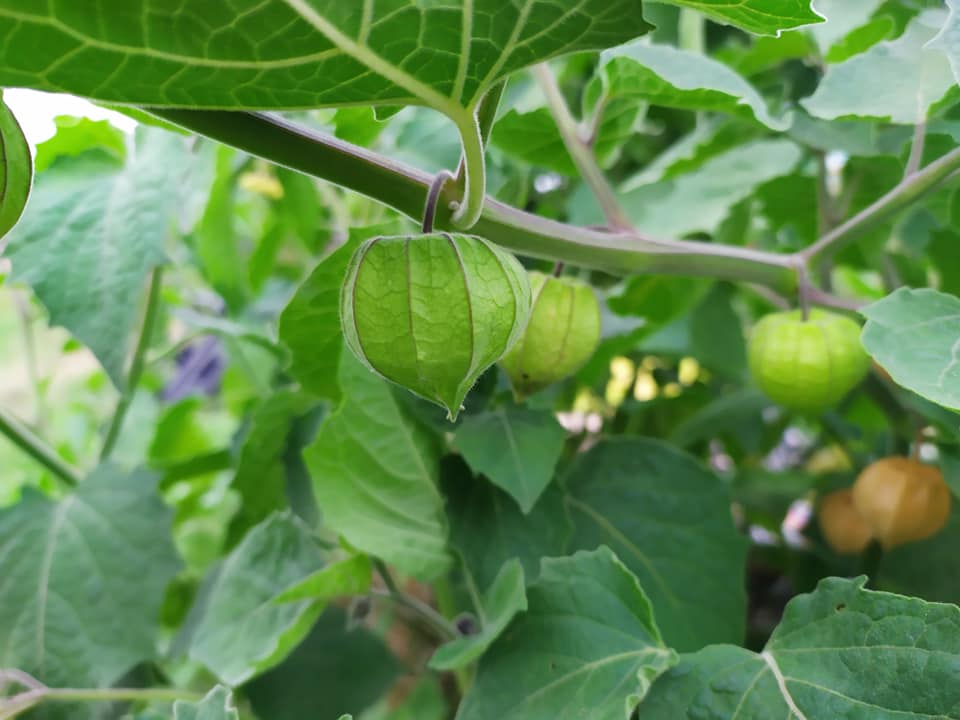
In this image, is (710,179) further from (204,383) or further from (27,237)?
(204,383)

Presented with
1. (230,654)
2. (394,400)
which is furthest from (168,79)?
(230,654)

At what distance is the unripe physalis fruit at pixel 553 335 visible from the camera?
1.76 feet

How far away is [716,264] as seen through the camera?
0.54 m

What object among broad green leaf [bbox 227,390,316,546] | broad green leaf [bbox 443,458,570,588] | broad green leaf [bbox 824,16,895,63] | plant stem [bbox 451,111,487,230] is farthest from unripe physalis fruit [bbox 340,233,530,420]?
broad green leaf [bbox 824,16,895,63]

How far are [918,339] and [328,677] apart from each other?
0.59 meters

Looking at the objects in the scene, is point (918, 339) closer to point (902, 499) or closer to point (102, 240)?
point (902, 499)

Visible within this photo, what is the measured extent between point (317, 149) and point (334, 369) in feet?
0.82

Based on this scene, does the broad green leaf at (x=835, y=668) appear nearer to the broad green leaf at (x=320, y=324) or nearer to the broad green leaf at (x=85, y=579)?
the broad green leaf at (x=320, y=324)

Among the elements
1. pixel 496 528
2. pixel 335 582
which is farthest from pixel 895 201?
pixel 335 582

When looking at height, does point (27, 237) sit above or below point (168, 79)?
below

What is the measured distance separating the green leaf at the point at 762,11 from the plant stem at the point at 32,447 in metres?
0.67

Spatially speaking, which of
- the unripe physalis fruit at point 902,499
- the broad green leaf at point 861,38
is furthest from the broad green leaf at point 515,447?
the broad green leaf at point 861,38

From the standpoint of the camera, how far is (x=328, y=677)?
0.80 metres

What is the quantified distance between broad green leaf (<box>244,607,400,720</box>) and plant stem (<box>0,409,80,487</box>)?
0.26 meters
